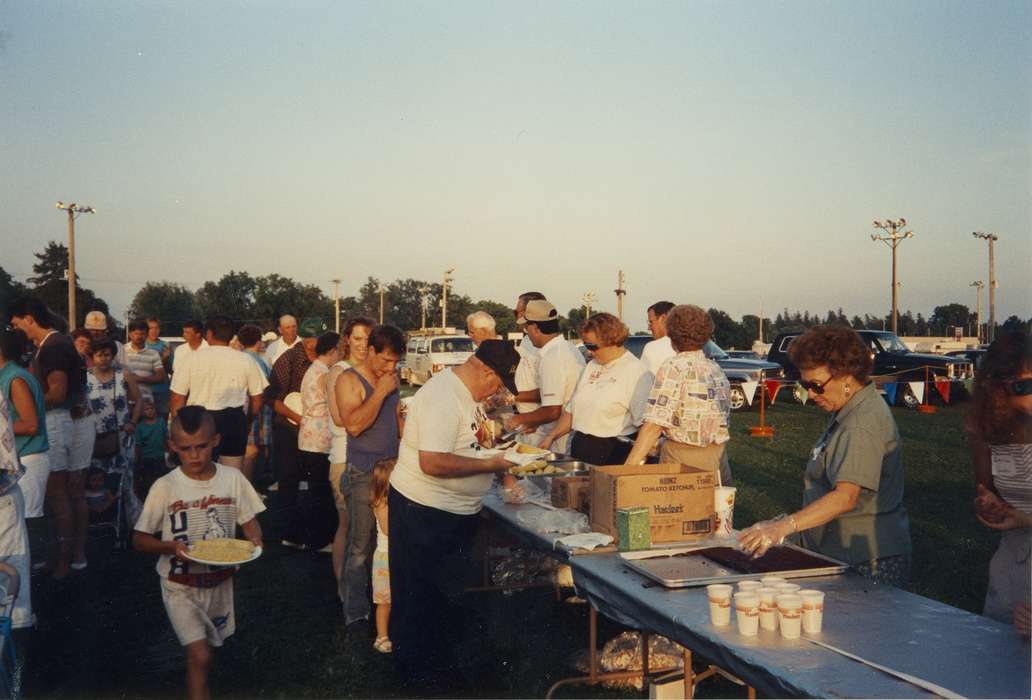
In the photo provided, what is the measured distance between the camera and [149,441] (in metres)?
7.81

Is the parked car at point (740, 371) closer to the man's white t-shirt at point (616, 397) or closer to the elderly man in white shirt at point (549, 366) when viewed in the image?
the elderly man in white shirt at point (549, 366)

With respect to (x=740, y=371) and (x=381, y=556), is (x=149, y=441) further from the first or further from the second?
(x=740, y=371)

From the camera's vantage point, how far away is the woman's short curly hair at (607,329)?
5277 mm

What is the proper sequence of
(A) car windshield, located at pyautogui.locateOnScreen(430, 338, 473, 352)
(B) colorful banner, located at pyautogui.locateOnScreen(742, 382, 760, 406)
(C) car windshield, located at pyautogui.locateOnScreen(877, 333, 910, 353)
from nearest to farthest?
(B) colorful banner, located at pyautogui.locateOnScreen(742, 382, 760, 406), (C) car windshield, located at pyautogui.locateOnScreen(877, 333, 910, 353), (A) car windshield, located at pyautogui.locateOnScreen(430, 338, 473, 352)

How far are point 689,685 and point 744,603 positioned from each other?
2.30ft

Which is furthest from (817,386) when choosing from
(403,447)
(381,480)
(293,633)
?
(293,633)

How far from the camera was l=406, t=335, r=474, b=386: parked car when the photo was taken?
2673 centimetres

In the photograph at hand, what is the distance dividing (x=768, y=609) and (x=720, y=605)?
14 cm

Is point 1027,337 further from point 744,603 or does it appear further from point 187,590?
point 187,590

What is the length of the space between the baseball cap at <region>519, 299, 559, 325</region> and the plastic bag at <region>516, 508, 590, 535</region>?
6.90 ft

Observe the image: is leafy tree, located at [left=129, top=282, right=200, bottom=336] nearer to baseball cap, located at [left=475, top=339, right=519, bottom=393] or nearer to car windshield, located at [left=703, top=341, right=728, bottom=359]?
car windshield, located at [left=703, top=341, right=728, bottom=359]

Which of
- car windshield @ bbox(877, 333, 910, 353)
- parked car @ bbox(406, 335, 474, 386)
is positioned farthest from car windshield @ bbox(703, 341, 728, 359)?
parked car @ bbox(406, 335, 474, 386)

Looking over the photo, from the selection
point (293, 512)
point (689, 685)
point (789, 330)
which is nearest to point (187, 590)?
point (689, 685)

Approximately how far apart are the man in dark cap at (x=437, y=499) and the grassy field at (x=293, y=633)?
1.26ft
